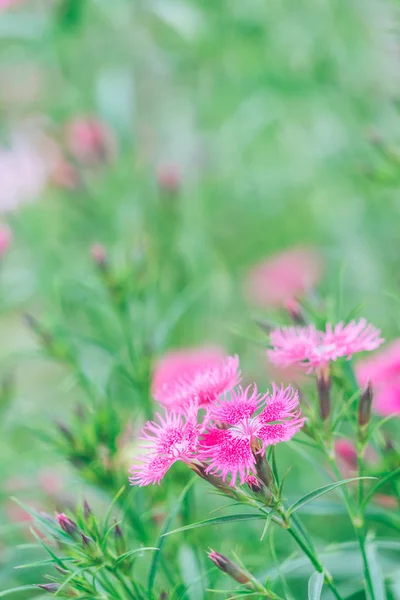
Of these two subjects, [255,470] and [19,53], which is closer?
[255,470]

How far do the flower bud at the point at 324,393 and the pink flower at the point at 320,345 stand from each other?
0.01 m

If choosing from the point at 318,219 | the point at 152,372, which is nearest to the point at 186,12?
the point at 318,219

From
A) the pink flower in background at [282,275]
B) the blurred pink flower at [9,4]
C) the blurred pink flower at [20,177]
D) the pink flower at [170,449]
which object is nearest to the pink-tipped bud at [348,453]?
the pink flower at [170,449]

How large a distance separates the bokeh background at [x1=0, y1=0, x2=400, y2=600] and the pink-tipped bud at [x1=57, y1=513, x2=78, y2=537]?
0.58m

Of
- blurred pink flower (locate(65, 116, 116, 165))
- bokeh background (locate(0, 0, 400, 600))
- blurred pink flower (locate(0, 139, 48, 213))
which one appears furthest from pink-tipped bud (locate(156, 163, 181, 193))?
blurred pink flower (locate(0, 139, 48, 213))

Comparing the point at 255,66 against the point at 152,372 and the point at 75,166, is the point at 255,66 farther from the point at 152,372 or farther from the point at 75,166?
the point at 152,372

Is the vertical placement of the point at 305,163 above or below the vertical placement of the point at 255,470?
above

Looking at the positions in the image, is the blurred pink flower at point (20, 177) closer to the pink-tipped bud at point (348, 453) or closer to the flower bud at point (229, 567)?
the pink-tipped bud at point (348, 453)

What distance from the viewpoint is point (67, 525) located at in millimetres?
500

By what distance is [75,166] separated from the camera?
4.43 feet

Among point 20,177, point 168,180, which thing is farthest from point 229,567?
point 20,177

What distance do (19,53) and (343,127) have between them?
0.75 metres

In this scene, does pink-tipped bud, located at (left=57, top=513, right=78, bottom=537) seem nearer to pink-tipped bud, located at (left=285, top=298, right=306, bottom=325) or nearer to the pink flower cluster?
the pink flower cluster

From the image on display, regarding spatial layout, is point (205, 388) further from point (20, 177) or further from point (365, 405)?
point (20, 177)
